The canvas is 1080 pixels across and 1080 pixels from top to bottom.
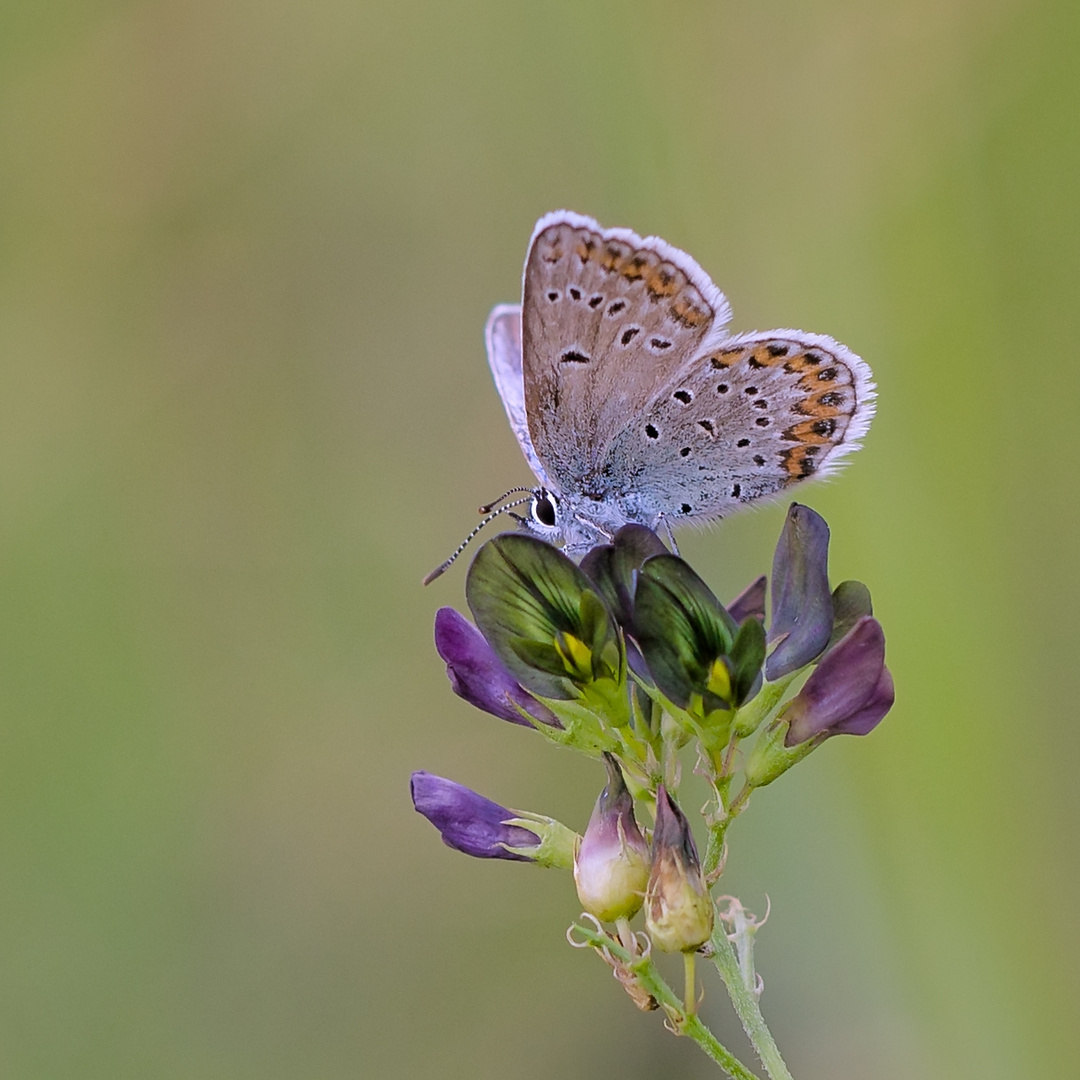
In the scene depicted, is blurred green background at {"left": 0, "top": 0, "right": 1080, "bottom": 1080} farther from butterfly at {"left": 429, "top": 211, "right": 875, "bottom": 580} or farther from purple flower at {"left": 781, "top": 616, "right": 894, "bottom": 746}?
purple flower at {"left": 781, "top": 616, "right": 894, "bottom": 746}

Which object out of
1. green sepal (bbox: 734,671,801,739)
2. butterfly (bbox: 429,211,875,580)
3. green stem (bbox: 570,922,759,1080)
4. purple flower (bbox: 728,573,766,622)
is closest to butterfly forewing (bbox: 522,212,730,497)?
butterfly (bbox: 429,211,875,580)

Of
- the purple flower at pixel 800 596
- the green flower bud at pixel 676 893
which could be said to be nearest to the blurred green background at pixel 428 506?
the purple flower at pixel 800 596

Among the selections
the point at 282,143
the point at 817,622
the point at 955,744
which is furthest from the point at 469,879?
the point at 282,143

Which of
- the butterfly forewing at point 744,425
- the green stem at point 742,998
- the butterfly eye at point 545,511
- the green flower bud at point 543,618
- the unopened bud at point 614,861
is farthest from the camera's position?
the butterfly eye at point 545,511

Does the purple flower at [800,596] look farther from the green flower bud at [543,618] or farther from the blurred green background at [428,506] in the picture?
the blurred green background at [428,506]

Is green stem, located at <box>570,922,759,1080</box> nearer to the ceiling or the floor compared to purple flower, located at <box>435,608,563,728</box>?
nearer to the floor
